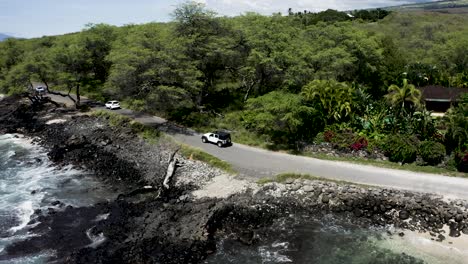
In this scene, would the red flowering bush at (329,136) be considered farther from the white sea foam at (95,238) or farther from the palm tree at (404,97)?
the white sea foam at (95,238)

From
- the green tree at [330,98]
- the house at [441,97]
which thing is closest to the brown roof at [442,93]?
the house at [441,97]

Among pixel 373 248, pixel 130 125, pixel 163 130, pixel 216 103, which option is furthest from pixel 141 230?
pixel 216 103

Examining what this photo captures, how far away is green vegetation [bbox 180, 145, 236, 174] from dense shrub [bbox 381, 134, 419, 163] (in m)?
14.9

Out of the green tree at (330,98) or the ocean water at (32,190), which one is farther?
the green tree at (330,98)

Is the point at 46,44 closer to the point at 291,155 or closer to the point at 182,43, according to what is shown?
the point at 182,43

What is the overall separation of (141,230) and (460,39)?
6347 centimetres

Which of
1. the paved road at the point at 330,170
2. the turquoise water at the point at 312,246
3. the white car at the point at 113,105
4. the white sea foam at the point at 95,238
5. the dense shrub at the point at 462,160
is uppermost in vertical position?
the white car at the point at 113,105

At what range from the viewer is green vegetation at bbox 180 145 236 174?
118 ft

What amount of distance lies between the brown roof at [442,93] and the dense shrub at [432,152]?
627 inches

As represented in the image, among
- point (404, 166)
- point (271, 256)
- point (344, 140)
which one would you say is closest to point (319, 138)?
point (344, 140)

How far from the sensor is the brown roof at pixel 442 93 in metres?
50.0

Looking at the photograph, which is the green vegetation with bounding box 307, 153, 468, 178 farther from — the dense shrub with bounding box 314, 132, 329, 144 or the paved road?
the dense shrub with bounding box 314, 132, 329, 144

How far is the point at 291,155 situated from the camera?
38.9 metres

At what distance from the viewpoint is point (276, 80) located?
51656 mm
